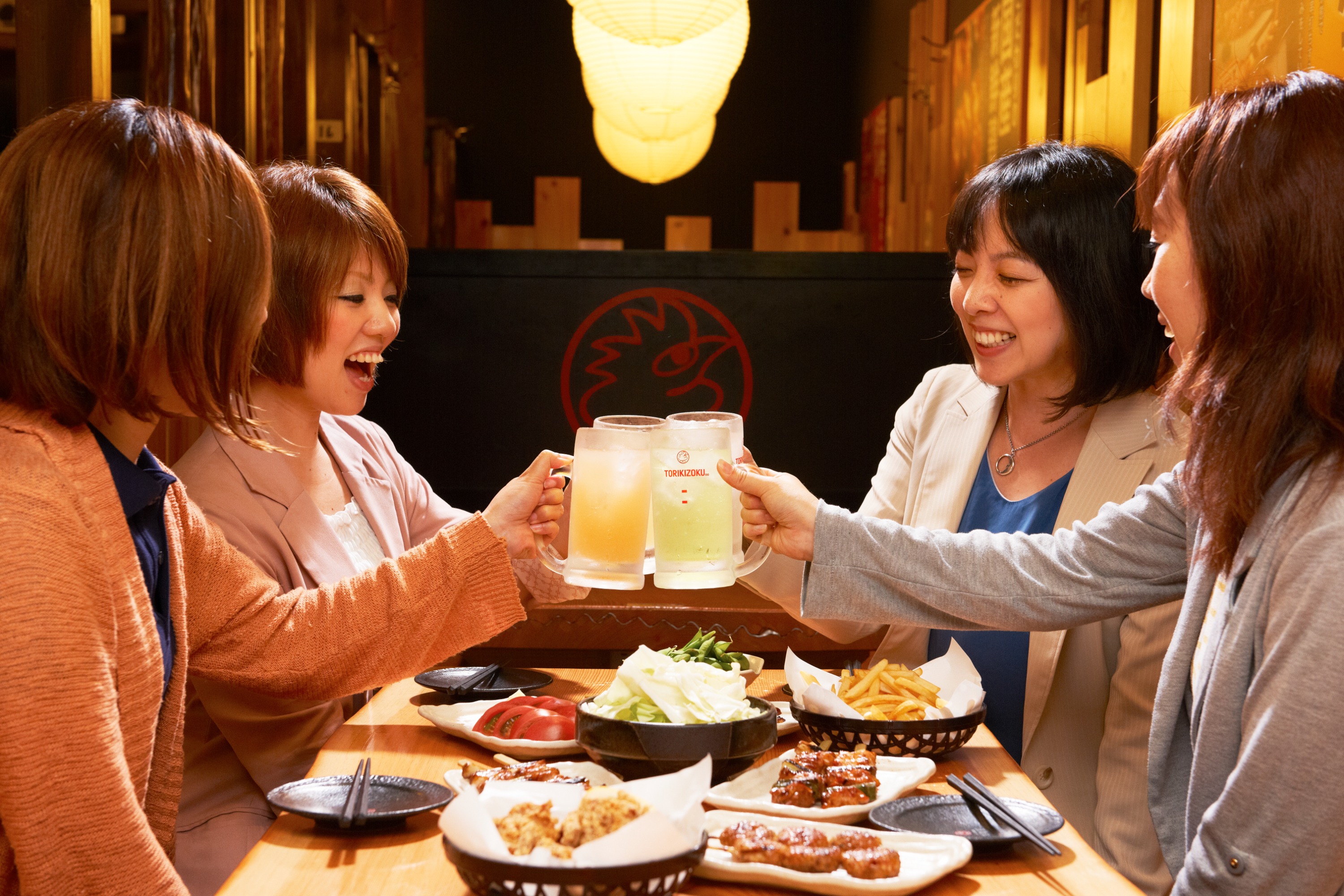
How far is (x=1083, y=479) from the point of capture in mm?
2094

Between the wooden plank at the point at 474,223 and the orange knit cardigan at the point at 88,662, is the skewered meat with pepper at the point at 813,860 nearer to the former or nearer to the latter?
the orange knit cardigan at the point at 88,662

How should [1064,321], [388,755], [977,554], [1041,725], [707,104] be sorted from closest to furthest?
[388,755], [977,554], [1041,725], [1064,321], [707,104]

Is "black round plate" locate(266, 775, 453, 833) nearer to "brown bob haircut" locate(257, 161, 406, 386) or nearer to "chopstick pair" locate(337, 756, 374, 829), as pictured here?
"chopstick pair" locate(337, 756, 374, 829)

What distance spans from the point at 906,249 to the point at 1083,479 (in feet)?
21.4

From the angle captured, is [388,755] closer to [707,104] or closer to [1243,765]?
[1243,765]

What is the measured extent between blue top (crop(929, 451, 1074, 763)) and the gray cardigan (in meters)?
0.28

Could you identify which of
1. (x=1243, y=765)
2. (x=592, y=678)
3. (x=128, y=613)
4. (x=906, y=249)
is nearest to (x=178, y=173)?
(x=128, y=613)

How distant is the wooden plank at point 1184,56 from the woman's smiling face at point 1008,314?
1172 millimetres

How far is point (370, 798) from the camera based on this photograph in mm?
1351

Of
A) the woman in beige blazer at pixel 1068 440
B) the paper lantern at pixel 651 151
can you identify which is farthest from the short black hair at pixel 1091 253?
the paper lantern at pixel 651 151

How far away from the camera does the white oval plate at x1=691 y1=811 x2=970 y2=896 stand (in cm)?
112

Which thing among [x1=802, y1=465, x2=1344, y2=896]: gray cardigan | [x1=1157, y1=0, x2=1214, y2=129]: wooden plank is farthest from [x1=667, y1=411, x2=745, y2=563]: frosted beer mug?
[x1=1157, y1=0, x2=1214, y2=129]: wooden plank

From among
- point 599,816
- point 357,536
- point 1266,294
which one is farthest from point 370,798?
point 1266,294

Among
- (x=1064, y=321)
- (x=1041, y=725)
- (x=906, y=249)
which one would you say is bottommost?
(x=1041, y=725)
